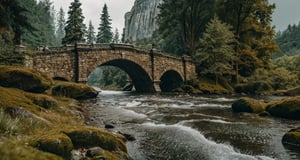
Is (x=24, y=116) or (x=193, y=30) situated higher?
(x=193, y=30)

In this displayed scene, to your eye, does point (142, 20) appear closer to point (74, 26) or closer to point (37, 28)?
point (37, 28)

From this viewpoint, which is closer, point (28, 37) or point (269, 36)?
point (269, 36)

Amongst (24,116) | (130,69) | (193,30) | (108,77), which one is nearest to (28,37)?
(108,77)

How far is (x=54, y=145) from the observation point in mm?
5941

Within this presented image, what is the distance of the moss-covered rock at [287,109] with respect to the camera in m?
15.4

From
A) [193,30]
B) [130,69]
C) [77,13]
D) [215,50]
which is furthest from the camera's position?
[77,13]

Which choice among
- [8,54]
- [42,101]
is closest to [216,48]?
[8,54]

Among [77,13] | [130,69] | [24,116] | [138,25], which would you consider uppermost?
[138,25]

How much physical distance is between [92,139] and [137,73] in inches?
1388

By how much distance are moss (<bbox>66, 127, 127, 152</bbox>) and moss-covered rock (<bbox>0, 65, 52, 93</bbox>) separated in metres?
8.34

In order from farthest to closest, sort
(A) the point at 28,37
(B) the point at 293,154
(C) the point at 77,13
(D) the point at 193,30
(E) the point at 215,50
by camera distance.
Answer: (A) the point at 28,37
(C) the point at 77,13
(D) the point at 193,30
(E) the point at 215,50
(B) the point at 293,154

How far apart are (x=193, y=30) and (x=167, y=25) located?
5.26 metres

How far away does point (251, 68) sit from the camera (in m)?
47.5

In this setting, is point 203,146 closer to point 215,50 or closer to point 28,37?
point 215,50
